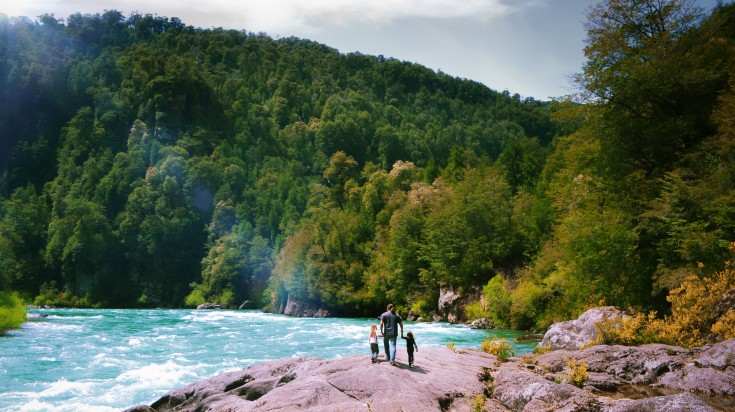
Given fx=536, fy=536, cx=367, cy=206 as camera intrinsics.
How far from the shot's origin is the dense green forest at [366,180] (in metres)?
26.2

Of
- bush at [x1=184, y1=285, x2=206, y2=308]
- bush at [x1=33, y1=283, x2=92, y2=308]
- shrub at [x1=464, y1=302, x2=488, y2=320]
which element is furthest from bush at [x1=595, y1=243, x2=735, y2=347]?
bush at [x1=33, y1=283, x2=92, y2=308]

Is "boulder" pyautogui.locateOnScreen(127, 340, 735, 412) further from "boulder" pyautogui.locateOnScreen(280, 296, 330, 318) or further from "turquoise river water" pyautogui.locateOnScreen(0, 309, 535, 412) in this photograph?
"boulder" pyautogui.locateOnScreen(280, 296, 330, 318)

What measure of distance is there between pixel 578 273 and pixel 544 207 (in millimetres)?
24160

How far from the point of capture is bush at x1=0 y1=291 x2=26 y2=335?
126 feet

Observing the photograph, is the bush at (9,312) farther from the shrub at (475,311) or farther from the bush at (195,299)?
the bush at (195,299)

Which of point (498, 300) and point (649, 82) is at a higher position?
point (649, 82)

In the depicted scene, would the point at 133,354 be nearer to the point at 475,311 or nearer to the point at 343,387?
the point at 343,387

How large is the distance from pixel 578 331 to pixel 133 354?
904 inches

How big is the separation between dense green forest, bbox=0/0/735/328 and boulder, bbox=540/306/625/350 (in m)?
2.39

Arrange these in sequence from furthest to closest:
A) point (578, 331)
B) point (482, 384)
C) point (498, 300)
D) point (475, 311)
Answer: point (475, 311), point (498, 300), point (578, 331), point (482, 384)

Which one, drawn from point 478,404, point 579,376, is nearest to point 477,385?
point 478,404

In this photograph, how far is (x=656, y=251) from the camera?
25688 millimetres

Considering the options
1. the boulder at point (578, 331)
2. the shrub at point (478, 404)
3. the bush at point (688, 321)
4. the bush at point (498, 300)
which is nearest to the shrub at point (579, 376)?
the shrub at point (478, 404)

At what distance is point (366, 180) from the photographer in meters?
108
